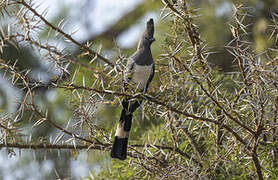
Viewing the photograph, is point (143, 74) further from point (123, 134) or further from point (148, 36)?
point (123, 134)

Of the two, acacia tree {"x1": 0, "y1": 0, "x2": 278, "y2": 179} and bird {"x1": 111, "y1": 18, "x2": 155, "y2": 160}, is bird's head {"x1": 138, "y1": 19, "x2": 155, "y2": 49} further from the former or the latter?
acacia tree {"x1": 0, "y1": 0, "x2": 278, "y2": 179}

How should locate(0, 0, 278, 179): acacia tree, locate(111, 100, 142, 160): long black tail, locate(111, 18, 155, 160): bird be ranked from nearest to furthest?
locate(0, 0, 278, 179): acacia tree, locate(111, 100, 142, 160): long black tail, locate(111, 18, 155, 160): bird

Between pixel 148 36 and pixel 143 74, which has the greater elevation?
pixel 148 36

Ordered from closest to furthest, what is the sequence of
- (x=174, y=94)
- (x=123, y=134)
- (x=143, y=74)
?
1. (x=174, y=94)
2. (x=123, y=134)
3. (x=143, y=74)

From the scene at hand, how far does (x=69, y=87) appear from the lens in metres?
1.02

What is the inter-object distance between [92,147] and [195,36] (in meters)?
0.43

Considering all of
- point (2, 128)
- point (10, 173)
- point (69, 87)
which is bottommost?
point (10, 173)

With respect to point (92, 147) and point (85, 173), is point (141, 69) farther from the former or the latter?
point (85, 173)

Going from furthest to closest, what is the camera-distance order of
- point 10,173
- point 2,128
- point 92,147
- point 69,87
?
point 10,173 → point 92,147 → point 2,128 → point 69,87

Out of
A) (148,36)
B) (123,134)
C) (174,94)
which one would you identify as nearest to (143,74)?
(148,36)

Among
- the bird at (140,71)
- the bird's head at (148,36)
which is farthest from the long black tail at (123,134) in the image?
the bird's head at (148,36)

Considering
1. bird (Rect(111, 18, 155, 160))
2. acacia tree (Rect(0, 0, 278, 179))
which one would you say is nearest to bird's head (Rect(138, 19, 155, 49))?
bird (Rect(111, 18, 155, 160))

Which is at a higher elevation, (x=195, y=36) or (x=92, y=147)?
(x=195, y=36)

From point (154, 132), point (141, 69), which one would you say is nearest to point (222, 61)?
point (154, 132)
